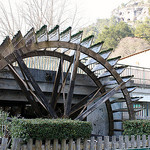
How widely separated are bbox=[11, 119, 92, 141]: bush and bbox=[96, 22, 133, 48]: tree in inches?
1353

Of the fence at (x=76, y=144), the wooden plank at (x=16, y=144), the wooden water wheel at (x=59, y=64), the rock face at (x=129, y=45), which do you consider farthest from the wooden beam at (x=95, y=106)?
the rock face at (x=129, y=45)

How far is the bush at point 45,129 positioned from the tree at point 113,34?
34.4m

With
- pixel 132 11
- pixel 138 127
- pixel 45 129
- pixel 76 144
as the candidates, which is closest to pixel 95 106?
pixel 138 127

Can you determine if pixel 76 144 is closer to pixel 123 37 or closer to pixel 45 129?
pixel 45 129

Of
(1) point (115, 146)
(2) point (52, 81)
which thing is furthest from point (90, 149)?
(2) point (52, 81)

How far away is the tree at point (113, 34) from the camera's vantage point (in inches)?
1560

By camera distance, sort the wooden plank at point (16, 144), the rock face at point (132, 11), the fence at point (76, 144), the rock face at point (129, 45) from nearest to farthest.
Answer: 1. the wooden plank at point (16, 144)
2. the fence at point (76, 144)
3. the rock face at point (129, 45)
4. the rock face at point (132, 11)

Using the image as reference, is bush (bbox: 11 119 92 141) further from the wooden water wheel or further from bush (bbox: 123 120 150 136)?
bush (bbox: 123 120 150 136)

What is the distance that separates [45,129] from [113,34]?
122 feet

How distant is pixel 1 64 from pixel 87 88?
518 cm

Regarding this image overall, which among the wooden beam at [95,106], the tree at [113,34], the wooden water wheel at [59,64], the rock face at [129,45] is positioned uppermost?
the tree at [113,34]

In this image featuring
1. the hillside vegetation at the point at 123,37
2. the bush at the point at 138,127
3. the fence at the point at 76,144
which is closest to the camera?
the fence at the point at 76,144

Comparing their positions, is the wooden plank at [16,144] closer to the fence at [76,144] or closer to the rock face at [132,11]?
the fence at [76,144]

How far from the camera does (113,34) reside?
40.8m
